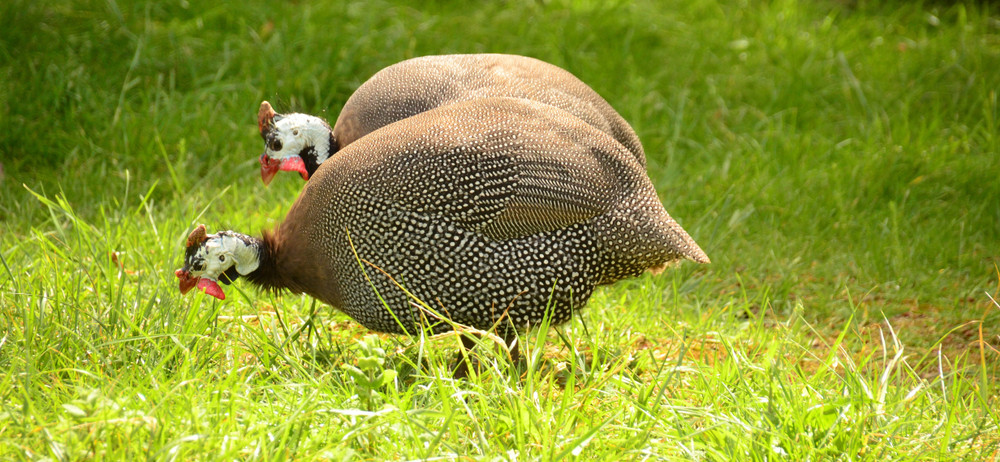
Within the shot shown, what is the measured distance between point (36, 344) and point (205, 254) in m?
0.49

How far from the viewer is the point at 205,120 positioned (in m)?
4.28

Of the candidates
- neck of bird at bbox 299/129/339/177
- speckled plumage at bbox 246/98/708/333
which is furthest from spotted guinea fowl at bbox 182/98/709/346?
neck of bird at bbox 299/129/339/177

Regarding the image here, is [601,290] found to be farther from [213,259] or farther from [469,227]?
[213,259]

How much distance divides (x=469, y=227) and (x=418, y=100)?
0.63 m

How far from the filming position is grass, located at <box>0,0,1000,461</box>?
7.14ft

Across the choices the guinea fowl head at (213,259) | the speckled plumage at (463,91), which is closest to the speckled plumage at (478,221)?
the guinea fowl head at (213,259)

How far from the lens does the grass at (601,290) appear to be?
7.14 feet

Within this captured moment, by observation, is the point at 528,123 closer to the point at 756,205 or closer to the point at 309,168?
the point at 309,168

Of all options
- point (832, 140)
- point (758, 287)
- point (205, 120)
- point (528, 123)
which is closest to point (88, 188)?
point (205, 120)

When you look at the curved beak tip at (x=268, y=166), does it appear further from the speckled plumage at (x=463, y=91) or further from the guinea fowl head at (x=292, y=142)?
the speckled plumage at (x=463, y=91)

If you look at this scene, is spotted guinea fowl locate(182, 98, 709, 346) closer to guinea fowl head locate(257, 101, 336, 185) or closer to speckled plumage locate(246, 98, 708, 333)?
speckled plumage locate(246, 98, 708, 333)

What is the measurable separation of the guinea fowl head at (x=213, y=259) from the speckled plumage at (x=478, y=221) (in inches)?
5.8

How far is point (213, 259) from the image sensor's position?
272 cm

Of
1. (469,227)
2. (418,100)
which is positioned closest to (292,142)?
(418,100)
